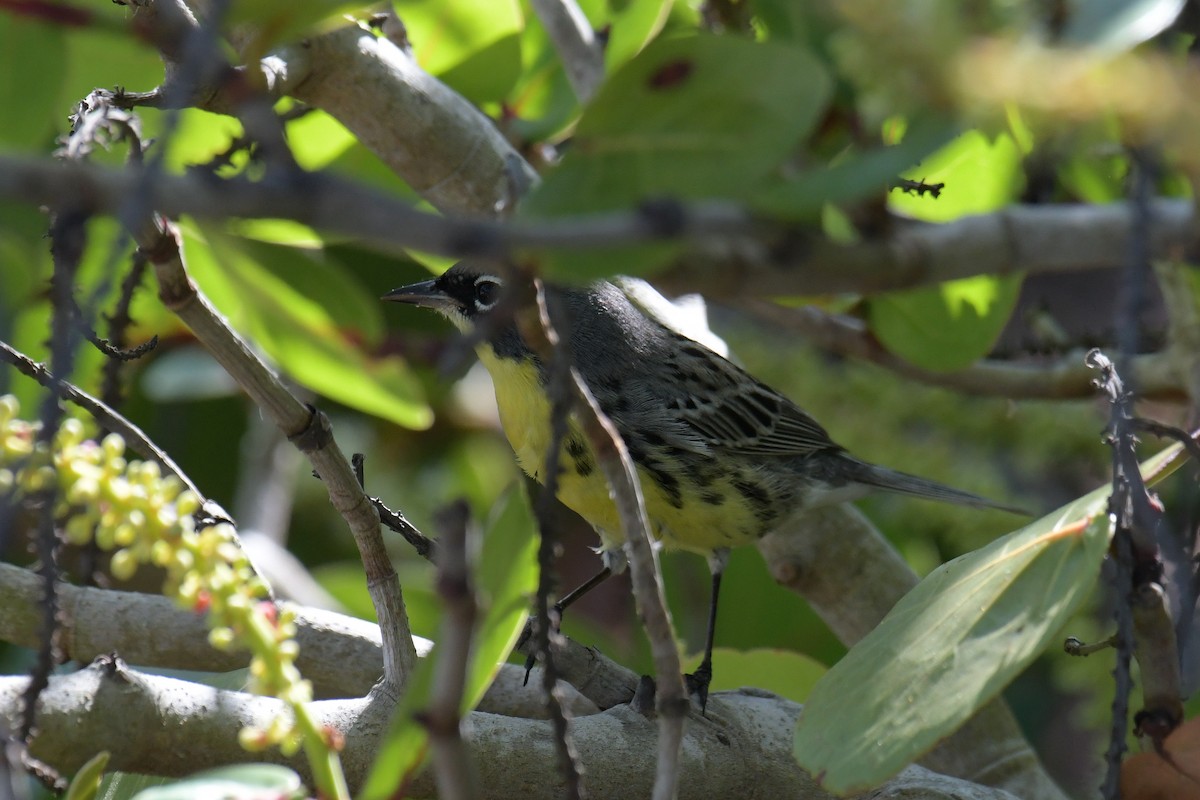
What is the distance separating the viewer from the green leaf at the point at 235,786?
2.93ft

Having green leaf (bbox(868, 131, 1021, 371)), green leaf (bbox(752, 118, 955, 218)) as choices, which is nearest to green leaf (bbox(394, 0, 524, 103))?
green leaf (bbox(868, 131, 1021, 371))

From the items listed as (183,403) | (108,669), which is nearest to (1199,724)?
(108,669)

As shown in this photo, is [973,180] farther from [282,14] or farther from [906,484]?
[282,14]

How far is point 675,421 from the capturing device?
2.97 meters

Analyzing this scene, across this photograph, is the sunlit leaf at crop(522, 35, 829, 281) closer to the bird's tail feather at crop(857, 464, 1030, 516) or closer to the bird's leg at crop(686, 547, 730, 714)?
the bird's leg at crop(686, 547, 730, 714)

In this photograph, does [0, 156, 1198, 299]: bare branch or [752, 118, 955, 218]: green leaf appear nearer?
[0, 156, 1198, 299]: bare branch

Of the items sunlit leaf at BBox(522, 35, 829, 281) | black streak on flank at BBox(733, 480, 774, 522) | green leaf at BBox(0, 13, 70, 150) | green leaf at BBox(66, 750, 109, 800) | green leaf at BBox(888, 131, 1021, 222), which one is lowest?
black streak on flank at BBox(733, 480, 774, 522)

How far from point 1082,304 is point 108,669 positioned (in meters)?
5.07

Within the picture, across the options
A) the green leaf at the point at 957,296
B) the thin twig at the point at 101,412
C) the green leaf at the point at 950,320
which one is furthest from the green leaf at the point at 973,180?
the thin twig at the point at 101,412

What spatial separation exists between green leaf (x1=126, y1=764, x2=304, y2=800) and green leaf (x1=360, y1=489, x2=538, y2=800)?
14cm

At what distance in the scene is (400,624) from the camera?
169cm

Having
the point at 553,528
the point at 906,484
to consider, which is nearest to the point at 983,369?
the point at 906,484

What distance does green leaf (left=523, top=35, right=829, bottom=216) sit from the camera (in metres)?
0.93

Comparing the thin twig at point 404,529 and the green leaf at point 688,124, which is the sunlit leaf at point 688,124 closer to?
the green leaf at point 688,124
